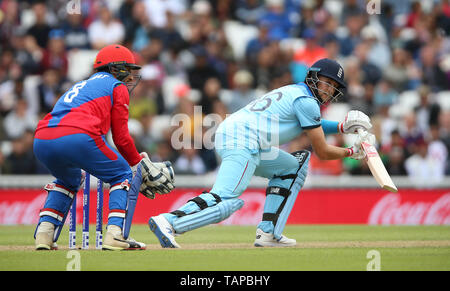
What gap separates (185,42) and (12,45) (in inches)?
149

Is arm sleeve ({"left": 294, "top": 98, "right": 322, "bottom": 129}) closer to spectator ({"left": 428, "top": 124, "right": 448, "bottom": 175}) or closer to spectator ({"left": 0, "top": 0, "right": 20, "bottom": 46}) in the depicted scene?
spectator ({"left": 428, "top": 124, "right": 448, "bottom": 175})

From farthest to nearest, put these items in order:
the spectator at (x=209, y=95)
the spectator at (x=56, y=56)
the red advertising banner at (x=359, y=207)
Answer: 1. the spectator at (x=56, y=56)
2. the spectator at (x=209, y=95)
3. the red advertising banner at (x=359, y=207)

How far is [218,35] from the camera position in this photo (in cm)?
1712

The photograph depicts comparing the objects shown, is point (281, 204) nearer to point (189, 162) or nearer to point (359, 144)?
point (359, 144)

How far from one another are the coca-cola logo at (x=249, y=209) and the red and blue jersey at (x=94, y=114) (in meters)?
6.03

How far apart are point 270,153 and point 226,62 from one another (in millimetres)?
8824

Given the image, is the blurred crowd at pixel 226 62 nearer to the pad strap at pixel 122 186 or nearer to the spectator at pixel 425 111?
the spectator at pixel 425 111

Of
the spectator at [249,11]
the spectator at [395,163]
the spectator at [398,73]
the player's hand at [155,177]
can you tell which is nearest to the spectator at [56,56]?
the spectator at [249,11]

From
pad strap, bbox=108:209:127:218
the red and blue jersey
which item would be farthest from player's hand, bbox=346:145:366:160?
pad strap, bbox=108:209:127:218

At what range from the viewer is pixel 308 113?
8.05m

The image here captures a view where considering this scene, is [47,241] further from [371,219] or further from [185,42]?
[185,42]

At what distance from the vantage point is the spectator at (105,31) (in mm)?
16609

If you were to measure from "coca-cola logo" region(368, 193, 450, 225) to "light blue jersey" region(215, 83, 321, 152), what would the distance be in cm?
636

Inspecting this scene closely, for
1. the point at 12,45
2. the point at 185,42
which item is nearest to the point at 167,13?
the point at 185,42
